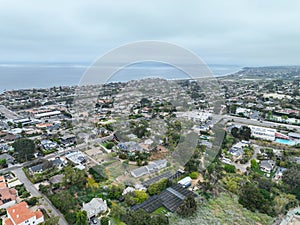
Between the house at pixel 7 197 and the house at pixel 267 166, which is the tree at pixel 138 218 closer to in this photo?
the house at pixel 7 197

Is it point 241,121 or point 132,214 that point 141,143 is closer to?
point 132,214

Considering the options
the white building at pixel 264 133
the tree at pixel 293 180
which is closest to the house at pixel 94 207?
the tree at pixel 293 180

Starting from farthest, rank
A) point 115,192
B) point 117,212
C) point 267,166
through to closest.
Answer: point 267,166 → point 115,192 → point 117,212

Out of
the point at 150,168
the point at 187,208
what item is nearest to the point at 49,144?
the point at 150,168

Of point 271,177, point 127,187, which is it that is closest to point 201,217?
point 127,187

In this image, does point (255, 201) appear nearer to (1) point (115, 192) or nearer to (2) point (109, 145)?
(1) point (115, 192)

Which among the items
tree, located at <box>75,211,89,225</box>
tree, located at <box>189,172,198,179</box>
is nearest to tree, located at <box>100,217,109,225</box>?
tree, located at <box>75,211,89,225</box>

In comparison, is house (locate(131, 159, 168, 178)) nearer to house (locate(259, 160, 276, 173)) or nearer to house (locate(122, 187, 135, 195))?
house (locate(122, 187, 135, 195))
